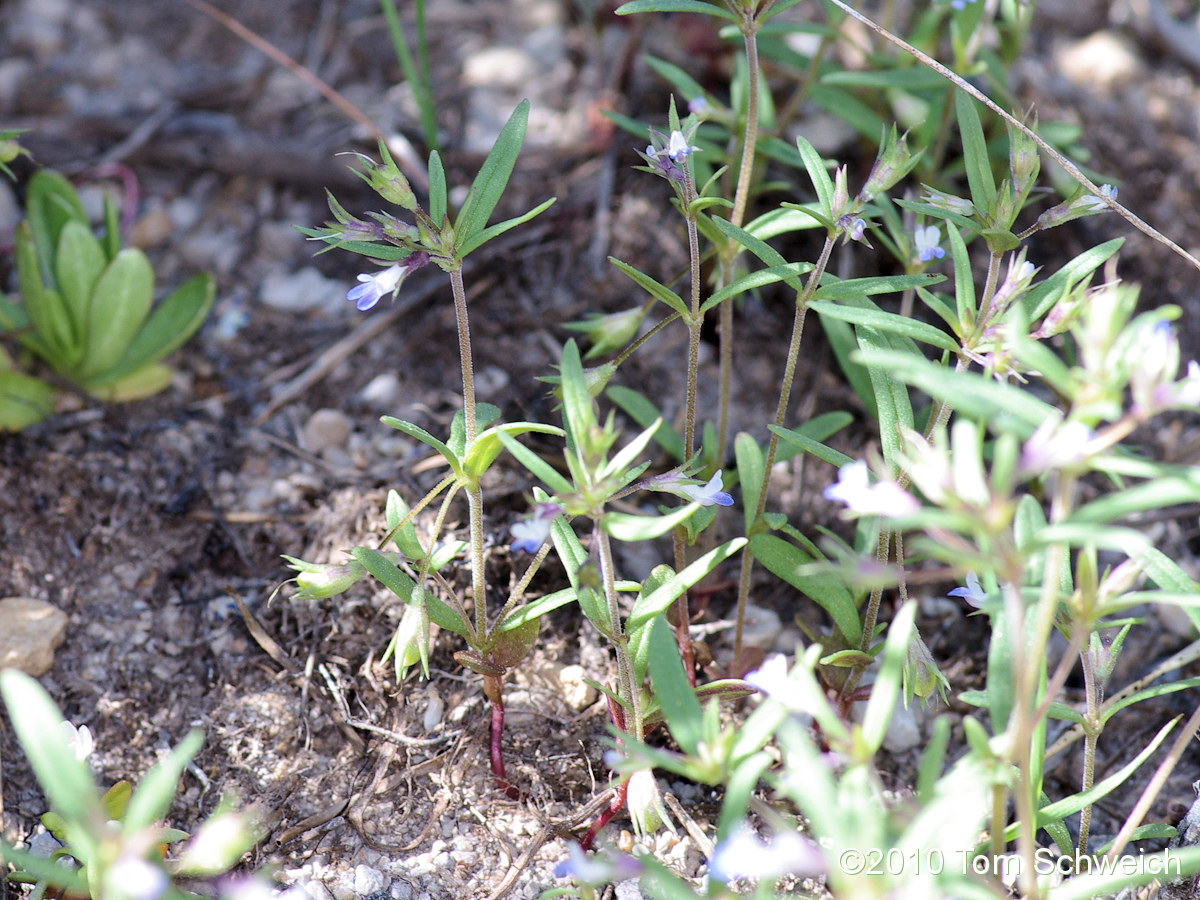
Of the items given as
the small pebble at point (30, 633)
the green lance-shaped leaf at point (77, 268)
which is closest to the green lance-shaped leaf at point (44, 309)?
the green lance-shaped leaf at point (77, 268)

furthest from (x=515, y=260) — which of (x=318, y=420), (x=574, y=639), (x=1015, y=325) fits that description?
(x=1015, y=325)

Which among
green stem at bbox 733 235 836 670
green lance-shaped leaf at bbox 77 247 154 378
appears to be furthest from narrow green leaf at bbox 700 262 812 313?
green lance-shaped leaf at bbox 77 247 154 378

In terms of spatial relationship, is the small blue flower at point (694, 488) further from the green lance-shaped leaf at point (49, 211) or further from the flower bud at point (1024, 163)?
the green lance-shaped leaf at point (49, 211)

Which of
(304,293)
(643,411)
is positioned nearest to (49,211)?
(304,293)

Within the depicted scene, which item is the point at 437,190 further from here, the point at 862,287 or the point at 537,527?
the point at 862,287

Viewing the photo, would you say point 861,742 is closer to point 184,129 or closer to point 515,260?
point 515,260
